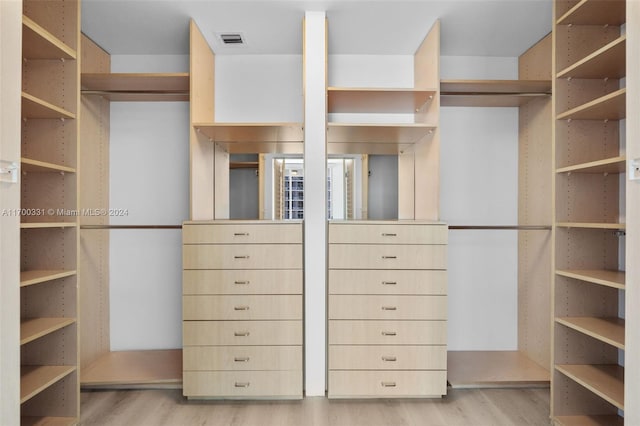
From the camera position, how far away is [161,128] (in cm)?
316

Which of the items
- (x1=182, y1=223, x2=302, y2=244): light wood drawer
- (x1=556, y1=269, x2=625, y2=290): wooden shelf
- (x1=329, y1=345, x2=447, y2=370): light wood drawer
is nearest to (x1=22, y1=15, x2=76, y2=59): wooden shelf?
(x1=182, y1=223, x2=302, y2=244): light wood drawer

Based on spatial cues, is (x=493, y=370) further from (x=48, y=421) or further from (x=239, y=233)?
(x=48, y=421)

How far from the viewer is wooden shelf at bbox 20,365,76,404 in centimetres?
189

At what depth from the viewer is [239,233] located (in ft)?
7.98

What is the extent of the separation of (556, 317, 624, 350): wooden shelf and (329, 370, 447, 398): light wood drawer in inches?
30.3

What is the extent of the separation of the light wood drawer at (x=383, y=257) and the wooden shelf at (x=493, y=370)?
855 millimetres

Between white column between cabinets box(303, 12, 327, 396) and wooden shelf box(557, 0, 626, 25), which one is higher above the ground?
wooden shelf box(557, 0, 626, 25)

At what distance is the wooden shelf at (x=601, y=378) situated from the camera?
1.81 m

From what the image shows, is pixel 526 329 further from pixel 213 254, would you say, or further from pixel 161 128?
pixel 161 128

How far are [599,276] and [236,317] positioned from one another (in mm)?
1954

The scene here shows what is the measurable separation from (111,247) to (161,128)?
1014 mm

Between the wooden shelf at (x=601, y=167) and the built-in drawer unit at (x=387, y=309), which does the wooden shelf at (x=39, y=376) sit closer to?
the built-in drawer unit at (x=387, y=309)

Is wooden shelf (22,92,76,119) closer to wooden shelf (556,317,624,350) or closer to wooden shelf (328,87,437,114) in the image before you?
wooden shelf (328,87,437,114)
